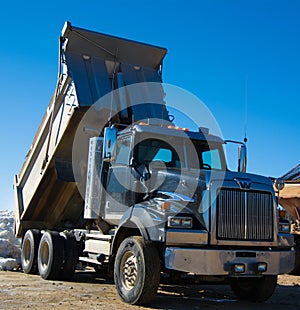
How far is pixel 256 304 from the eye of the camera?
8.00 metres

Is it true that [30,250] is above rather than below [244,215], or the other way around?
below

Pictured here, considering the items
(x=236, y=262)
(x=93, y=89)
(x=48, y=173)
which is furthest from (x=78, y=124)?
(x=236, y=262)

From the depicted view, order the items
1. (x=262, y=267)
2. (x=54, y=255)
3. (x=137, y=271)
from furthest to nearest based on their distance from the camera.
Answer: (x=54, y=255)
(x=262, y=267)
(x=137, y=271)

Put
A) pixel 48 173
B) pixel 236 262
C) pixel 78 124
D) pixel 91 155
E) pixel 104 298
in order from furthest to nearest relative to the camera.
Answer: pixel 48 173
pixel 78 124
pixel 91 155
pixel 104 298
pixel 236 262

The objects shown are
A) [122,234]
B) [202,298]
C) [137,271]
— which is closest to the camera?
[137,271]

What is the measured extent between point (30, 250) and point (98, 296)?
351cm

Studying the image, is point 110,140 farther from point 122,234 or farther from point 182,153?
point 122,234

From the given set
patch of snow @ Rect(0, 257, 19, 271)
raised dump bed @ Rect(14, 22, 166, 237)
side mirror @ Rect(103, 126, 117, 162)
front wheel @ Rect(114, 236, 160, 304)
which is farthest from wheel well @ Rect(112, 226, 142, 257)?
patch of snow @ Rect(0, 257, 19, 271)

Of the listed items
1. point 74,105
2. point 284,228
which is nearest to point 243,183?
point 284,228

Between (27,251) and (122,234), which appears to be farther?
(27,251)

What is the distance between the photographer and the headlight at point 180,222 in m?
6.88

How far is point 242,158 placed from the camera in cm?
876

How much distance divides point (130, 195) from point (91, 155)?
129 cm

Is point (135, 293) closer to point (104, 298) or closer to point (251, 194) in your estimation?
point (104, 298)
